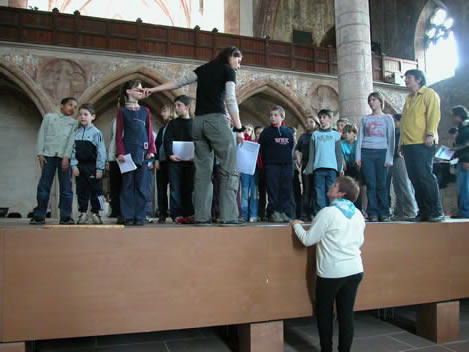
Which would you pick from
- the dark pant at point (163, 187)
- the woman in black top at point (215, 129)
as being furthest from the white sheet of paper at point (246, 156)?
the dark pant at point (163, 187)

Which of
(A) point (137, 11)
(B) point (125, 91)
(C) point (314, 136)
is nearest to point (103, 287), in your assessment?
(B) point (125, 91)

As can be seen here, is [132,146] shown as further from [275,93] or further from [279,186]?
[275,93]

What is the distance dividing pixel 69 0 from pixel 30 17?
22.6 metres

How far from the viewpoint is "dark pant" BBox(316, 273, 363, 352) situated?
9.92ft

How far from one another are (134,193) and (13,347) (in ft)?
5.00

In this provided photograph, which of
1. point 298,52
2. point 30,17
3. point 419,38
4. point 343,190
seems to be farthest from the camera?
point 419,38

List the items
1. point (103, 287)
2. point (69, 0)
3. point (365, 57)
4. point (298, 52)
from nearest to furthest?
1. point (103, 287)
2. point (365, 57)
3. point (298, 52)
4. point (69, 0)

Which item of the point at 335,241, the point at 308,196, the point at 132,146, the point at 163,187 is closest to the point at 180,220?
the point at 163,187

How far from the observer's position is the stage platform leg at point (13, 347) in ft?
8.29

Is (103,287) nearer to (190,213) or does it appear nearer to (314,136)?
(190,213)

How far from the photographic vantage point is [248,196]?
559 centimetres

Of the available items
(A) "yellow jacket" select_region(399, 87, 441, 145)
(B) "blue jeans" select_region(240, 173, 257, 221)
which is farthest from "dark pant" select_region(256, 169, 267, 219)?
(A) "yellow jacket" select_region(399, 87, 441, 145)

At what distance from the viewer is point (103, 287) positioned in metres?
2.72

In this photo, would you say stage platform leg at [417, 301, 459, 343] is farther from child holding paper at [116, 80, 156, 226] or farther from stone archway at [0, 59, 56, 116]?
stone archway at [0, 59, 56, 116]
